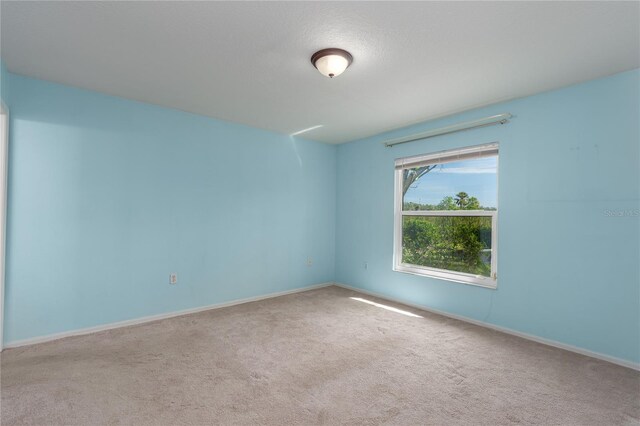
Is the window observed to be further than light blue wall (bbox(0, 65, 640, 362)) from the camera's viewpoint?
Yes

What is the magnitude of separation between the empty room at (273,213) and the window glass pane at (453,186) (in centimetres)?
3

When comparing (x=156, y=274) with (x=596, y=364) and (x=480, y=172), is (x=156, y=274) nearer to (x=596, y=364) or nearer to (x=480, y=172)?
(x=480, y=172)

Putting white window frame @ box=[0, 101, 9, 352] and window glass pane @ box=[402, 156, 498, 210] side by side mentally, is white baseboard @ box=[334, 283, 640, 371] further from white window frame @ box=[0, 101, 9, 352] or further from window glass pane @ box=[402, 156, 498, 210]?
white window frame @ box=[0, 101, 9, 352]

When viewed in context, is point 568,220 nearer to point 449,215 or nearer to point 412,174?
point 449,215

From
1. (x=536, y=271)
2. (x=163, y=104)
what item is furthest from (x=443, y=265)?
(x=163, y=104)

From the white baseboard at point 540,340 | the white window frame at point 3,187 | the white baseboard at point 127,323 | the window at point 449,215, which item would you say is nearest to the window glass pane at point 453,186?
the window at point 449,215

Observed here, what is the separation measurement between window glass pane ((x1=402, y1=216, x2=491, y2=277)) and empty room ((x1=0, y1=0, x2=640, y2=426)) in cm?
3

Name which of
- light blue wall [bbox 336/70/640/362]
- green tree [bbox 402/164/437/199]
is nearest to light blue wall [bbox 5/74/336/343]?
green tree [bbox 402/164/437/199]

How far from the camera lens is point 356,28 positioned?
2.00 metres

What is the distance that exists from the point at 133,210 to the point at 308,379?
2.55 metres

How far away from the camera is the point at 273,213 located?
4.50 metres

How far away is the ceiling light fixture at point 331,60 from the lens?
224 centimetres

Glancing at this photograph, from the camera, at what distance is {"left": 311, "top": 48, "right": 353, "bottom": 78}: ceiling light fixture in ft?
7.34

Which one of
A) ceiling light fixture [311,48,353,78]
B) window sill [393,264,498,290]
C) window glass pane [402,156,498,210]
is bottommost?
window sill [393,264,498,290]
